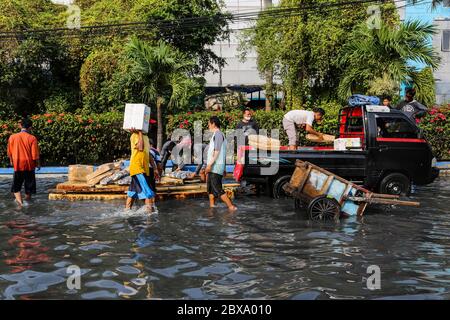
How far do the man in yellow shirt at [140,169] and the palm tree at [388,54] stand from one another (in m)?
11.5

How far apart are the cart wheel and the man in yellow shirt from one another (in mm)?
3200

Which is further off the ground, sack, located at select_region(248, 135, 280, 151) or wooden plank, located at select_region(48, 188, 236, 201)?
sack, located at select_region(248, 135, 280, 151)

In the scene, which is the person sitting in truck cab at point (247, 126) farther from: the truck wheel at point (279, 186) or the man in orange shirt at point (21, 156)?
the man in orange shirt at point (21, 156)

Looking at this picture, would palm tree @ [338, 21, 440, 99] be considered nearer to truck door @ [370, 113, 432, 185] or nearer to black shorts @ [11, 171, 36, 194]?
truck door @ [370, 113, 432, 185]

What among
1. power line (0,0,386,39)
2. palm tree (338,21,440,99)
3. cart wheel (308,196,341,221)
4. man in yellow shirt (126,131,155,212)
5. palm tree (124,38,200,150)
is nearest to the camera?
cart wheel (308,196,341,221)

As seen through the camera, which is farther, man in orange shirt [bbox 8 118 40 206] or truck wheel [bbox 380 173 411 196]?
truck wheel [bbox 380 173 411 196]

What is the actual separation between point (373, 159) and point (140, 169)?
5486 mm

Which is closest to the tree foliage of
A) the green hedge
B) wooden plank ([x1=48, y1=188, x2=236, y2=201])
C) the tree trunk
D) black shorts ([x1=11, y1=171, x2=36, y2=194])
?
the green hedge

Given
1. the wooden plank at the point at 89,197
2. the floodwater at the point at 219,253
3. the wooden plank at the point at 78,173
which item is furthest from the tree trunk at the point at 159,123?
the floodwater at the point at 219,253

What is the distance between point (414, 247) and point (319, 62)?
1486 cm

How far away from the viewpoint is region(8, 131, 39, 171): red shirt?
1232cm

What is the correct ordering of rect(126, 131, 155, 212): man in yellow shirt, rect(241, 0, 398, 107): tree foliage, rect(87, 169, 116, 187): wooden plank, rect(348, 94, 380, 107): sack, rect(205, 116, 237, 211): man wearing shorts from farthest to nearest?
rect(241, 0, 398, 107): tree foliage < rect(348, 94, 380, 107): sack < rect(87, 169, 116, 187): wooden plank < rect(205, 116, 237, 211): man wearing shorts < rect(126, 131, 155, 212): man in yellow shirt

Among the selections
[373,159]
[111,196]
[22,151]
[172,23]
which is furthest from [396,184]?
[172,23]

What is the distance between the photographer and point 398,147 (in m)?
13.0
